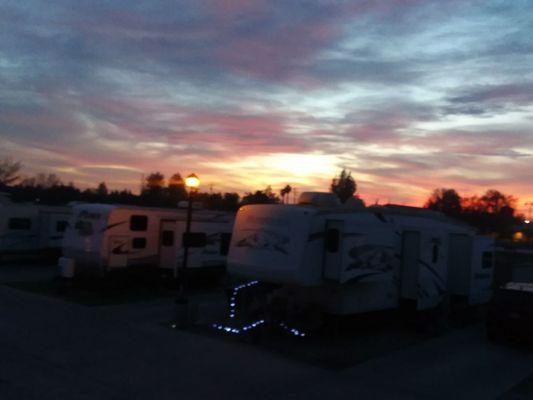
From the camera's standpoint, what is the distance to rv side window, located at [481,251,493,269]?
57.2ft

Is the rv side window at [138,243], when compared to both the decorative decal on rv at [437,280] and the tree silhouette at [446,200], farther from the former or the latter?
the tree silhouette at [446,200]

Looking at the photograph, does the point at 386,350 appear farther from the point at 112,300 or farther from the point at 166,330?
the point at 112,300

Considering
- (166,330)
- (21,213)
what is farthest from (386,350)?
(21,213)

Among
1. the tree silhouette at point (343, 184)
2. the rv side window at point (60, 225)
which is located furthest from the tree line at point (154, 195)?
the rv side window at point (60, 225)

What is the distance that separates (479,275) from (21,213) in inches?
776

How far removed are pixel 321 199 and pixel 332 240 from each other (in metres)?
2.41

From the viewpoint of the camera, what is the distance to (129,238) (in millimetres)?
19500

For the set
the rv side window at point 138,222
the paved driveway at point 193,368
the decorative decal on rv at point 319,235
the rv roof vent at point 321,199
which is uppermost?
the rv roof vent at point 321,199

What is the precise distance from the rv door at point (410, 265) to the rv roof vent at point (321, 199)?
204 centimetres

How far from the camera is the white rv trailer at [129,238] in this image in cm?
1895

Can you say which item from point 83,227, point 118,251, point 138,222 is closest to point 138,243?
→ point 138,222

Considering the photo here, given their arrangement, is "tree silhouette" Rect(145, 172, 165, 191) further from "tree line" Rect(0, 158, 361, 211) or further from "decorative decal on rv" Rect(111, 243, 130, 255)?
"decorative decal on rv" Rect(111, 243, 130, 255)

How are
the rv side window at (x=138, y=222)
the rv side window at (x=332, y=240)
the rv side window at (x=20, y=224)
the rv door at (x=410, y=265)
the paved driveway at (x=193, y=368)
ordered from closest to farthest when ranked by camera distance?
the paved driveway at (x=193, y=368) → the rv side window at (x=332, y=240) → the rv door at (x=410, y=265) → the rv side window at (x=138, y=222) → the rv side window at (x=20, y=224)

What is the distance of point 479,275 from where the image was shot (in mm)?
17312
